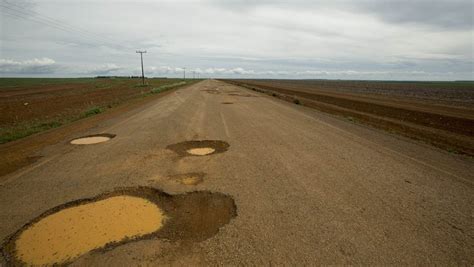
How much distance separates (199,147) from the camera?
302 inches

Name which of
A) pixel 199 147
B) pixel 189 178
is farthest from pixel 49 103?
pixel 189 178

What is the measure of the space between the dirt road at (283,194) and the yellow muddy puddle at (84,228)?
24cm

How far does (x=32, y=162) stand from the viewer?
638cm

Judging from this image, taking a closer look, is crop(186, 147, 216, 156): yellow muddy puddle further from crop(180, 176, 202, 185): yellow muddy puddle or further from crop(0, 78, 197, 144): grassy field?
crop(0, 78, 197, 144): grassy field

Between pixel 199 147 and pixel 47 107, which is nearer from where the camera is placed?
pixel 199 147

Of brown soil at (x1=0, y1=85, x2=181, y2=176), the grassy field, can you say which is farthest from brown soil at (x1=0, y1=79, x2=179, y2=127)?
brown soil at (x1=0, y1=85, x2=181, y2=176)

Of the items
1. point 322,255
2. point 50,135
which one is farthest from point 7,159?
point 322,255

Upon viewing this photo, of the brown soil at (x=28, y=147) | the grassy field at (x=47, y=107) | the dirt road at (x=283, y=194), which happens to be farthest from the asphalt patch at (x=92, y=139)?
the grassy field at (x=47, y=107)

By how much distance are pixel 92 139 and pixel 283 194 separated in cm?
695

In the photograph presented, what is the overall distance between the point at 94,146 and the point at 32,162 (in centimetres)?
166

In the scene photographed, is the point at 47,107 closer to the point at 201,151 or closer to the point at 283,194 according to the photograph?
the point at 201,151

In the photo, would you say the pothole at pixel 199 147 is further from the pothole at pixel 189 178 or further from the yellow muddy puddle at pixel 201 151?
the pothole at pixel 189 178

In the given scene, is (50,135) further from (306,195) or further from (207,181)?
(306,195)

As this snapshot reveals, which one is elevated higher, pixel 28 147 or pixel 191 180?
pixel 191 180
